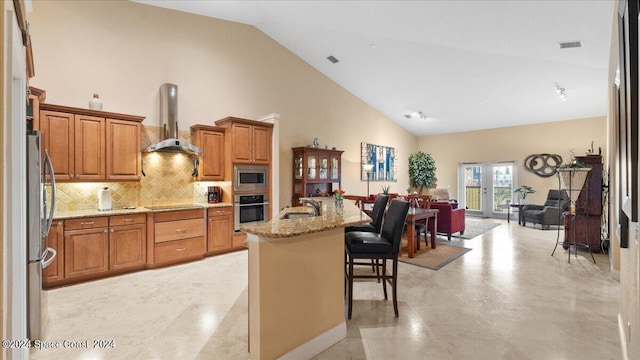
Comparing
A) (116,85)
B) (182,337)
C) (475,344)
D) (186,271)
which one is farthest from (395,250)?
(116,85)

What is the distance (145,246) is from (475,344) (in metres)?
4.08

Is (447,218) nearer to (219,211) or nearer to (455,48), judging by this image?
(455,48)

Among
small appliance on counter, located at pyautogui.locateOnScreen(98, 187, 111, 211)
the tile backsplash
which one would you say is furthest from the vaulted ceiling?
small appliance on counter, located at pyautogui.locateOnScreen(98, 187, 111, 211)

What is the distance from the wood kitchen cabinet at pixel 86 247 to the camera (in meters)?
3.36

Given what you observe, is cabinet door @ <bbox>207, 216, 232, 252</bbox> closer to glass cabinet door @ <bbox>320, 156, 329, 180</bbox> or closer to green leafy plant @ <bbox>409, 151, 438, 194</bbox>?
glass cabinet door @ <bbox>320, 156, 329, 180</bbox>

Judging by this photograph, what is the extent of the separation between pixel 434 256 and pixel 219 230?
3559 mm

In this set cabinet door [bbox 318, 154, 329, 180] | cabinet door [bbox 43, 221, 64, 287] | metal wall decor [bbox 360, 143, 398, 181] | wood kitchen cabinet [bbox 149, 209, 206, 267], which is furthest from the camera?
metal wall decor [bbox 360, 143, 398, 181]

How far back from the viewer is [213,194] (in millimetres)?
4934

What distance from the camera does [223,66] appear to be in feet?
17.3

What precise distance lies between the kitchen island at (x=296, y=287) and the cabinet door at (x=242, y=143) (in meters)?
2.99

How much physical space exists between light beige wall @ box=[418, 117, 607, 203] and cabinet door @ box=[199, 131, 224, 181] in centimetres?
803

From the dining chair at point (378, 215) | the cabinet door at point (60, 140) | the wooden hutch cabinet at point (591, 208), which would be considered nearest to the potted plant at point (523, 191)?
the wooden hutch cabinet at point (591, 208)

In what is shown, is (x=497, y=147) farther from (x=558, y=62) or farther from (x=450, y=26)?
(x=450, y=26)

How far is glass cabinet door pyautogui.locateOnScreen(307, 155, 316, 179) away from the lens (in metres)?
6.12
